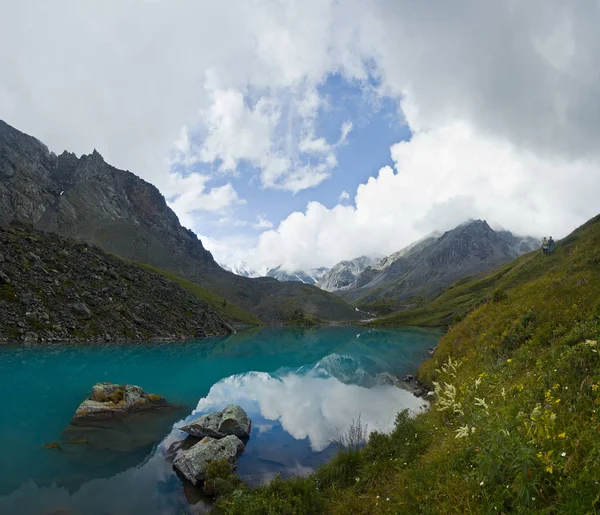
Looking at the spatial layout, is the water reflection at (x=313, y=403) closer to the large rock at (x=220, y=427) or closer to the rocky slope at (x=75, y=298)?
the large rock at (x=220, y=427)

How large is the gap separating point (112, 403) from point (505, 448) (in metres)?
28.8

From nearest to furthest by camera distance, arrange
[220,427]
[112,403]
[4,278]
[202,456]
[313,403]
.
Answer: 1. [202,456]
2. [220,427]
3. [112,403]
4. [313,403]
5. [4,278]

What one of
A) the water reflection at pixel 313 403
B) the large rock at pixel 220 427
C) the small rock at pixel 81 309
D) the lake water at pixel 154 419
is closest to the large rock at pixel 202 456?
the lake water at pixel 154 419

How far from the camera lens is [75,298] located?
69.2m

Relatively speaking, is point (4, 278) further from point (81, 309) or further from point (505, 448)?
point (505, 448)

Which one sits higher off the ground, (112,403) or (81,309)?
(81,309)

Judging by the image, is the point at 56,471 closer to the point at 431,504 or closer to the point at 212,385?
the point at 431,504

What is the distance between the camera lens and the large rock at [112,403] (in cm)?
2439

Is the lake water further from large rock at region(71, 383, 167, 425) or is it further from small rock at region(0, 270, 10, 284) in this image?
small rock at region(0, 270, 10, 284)

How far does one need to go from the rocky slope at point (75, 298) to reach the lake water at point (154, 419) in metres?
8.22

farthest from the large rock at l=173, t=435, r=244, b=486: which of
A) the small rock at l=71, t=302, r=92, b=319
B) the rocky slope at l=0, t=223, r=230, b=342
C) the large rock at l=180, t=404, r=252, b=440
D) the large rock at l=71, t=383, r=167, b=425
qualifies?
the small rock at l=71, t=302, r=92, b=319

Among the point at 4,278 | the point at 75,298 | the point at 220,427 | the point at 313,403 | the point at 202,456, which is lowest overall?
the point at 313,403

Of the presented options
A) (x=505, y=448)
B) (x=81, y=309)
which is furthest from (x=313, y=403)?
(x=81, y=309)

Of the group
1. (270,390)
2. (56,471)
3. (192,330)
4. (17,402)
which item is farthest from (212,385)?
(192,330)
